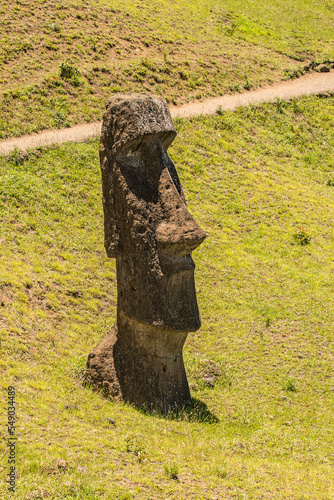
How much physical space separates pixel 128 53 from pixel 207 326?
51.4 feet

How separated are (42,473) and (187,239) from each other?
3.85 m

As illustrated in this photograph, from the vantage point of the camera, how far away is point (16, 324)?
416 inches

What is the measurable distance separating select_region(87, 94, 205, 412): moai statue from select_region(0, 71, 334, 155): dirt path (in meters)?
9.06

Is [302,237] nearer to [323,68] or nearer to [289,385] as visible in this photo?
[289,385]

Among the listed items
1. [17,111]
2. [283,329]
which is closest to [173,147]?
[17,111]

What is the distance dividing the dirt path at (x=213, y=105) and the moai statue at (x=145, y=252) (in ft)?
29.7

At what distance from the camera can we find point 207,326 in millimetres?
13586

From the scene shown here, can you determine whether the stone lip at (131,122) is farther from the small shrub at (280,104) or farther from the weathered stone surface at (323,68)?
the weathered stone surface at (323,68)

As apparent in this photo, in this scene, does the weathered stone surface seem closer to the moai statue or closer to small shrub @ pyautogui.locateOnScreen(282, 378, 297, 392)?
small shrub @ pyautogui.locateOnScreen(282, 378, 297, 392)

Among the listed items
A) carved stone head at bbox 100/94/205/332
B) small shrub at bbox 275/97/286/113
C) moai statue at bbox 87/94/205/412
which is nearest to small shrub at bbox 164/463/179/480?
moai statue at bbox 87/94/205/412

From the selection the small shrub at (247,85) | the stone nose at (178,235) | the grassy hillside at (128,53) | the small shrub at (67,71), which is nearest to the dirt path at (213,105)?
the small shrub at (247,85)

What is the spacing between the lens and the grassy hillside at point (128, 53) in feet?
67.5

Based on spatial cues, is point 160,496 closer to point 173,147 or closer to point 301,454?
point 301,454

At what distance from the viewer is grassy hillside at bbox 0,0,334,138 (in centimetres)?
2058
